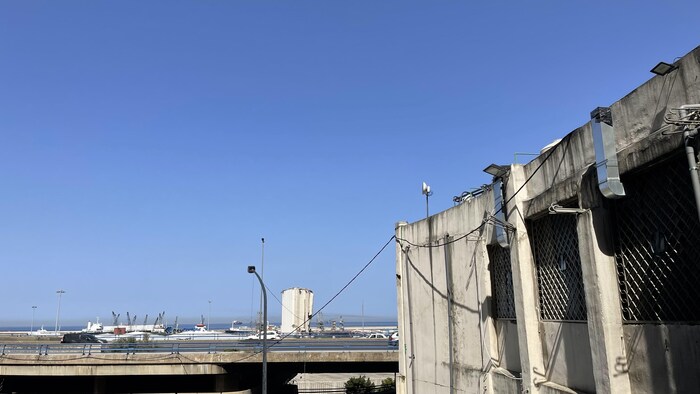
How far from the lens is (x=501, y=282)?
1165 centimetres

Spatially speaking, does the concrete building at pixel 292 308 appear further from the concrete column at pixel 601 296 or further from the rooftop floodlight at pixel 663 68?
the rooftop floodlight at pixel 663 68

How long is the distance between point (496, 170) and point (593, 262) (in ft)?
13.2

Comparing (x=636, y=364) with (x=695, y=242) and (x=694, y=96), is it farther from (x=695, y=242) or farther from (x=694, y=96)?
(x=694, y=96)

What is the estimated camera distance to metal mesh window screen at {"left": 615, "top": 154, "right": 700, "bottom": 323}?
20.4 feet

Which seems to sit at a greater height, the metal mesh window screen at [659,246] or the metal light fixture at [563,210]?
the metal light fixture at [563,210]

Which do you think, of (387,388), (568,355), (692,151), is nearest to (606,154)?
(692,151)

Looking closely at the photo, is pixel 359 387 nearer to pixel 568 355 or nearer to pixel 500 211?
pixel 500 211

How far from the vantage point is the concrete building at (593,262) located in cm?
638

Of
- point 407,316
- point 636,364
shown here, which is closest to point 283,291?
point 407,316

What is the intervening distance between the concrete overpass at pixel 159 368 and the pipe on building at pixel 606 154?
22434 millimetres

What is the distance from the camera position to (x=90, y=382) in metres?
27.9

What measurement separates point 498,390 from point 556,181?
16.6ft

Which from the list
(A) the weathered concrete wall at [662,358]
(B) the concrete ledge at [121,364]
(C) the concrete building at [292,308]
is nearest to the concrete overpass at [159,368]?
(B) the concrete ledge at [121,364]

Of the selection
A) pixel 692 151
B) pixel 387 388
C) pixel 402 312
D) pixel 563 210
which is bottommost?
pixel 387 388
